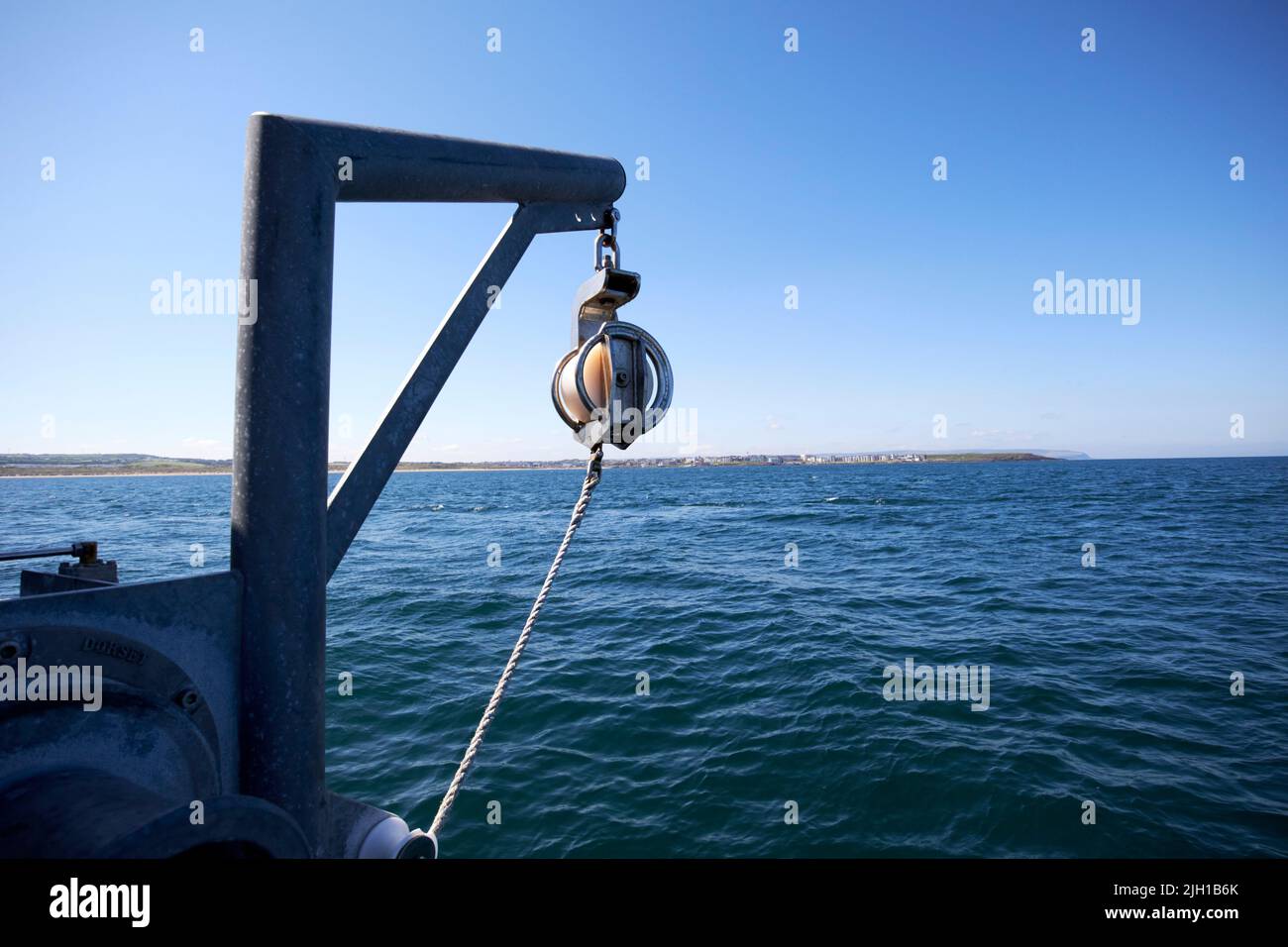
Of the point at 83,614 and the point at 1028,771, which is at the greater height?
the point at 83,614

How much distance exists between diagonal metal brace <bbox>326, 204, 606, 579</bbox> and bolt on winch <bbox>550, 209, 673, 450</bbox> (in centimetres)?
34

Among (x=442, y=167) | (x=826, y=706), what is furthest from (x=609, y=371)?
(x=826, y=706)

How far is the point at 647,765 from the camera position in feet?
30.9

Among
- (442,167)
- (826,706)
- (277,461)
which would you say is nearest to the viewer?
(277,461)

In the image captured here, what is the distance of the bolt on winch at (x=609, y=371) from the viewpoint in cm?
262

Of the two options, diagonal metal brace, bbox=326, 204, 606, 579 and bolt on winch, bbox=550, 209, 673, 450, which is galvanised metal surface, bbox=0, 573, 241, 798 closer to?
diagonal metal brace, bbox=326, 204, 606, 579

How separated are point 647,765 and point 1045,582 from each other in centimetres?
1904

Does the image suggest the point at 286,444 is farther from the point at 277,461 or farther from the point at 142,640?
the point at 142,640

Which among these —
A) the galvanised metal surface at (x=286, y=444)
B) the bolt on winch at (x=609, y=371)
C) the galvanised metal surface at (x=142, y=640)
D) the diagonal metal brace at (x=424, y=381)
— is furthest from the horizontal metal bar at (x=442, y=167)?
the galvanised metal surface at (x=142, y=640)

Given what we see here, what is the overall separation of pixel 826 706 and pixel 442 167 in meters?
11.3

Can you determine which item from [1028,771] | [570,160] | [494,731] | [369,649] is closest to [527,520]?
[369,649]

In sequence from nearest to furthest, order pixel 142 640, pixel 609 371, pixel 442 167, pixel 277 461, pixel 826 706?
pixel 142 640
pixel 277 461
pixel 442 167
pixel 609 371
pixel 826 706

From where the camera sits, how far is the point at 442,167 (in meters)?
2.27
